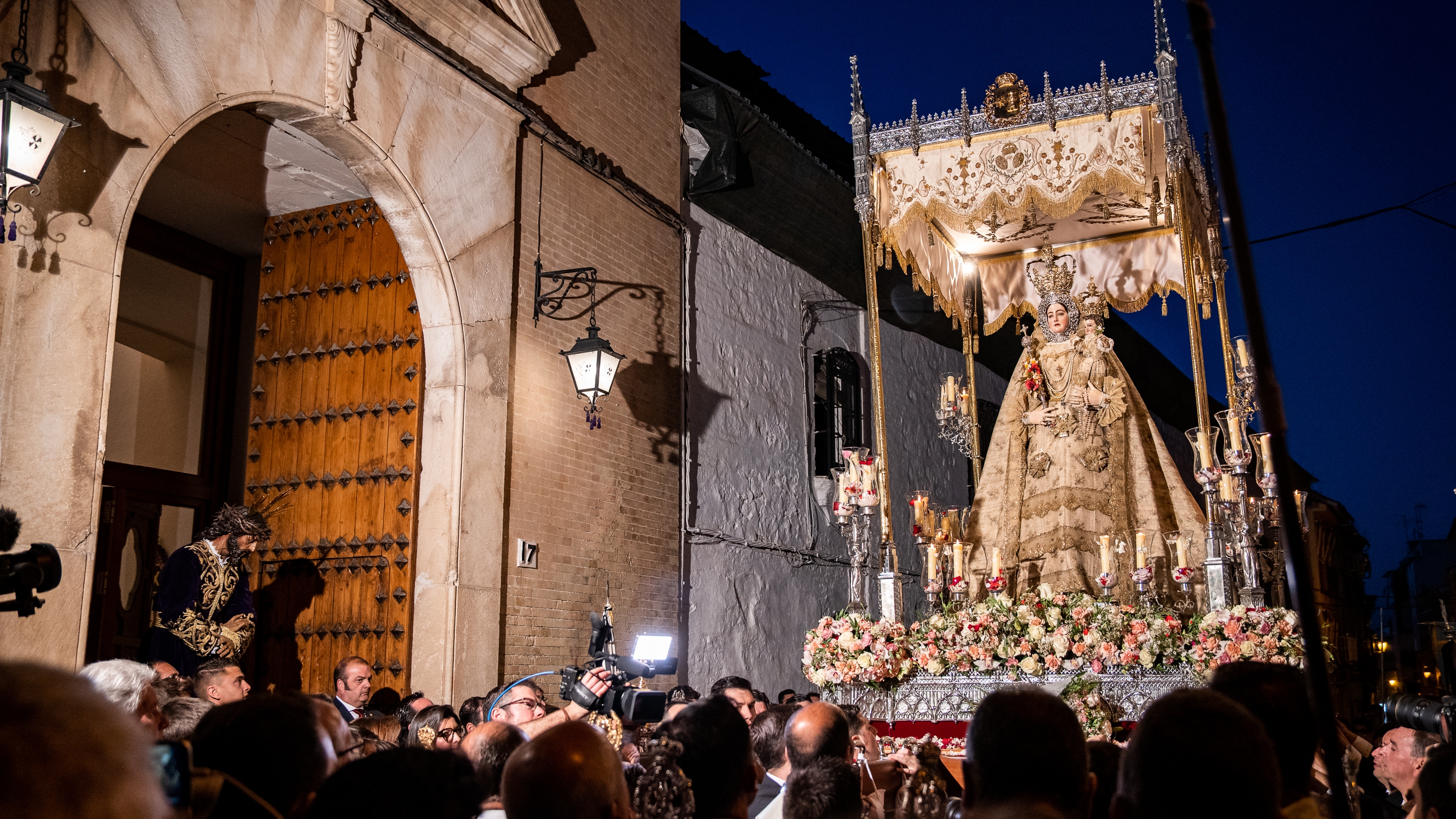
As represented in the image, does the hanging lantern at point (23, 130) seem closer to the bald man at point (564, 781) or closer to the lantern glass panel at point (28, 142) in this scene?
the lantern glass panel at point (28, 142)

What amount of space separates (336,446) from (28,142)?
4718 millimetres

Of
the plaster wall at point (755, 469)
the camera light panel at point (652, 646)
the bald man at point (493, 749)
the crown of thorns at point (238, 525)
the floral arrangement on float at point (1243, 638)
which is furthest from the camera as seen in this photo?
the plaster wall at point (755, 469)

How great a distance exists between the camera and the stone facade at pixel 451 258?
609 centimetres

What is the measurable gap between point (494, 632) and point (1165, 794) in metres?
7.26

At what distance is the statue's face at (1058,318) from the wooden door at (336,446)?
5.81 m

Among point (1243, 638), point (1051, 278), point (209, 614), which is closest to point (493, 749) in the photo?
point (209, 614)

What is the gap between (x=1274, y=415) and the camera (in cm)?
196

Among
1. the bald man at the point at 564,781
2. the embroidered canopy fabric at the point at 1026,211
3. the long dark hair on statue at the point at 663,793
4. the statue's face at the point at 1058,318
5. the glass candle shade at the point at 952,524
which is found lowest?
the long dark hair on statue at the point at 663,793

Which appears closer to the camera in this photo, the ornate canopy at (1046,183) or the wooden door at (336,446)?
the wooden door at (336,446)

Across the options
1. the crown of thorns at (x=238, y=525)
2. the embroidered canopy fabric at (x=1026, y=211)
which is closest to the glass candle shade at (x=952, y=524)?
the embroidered canopy fabric at (x=1026, y=211)

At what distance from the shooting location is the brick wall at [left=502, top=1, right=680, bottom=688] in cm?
955

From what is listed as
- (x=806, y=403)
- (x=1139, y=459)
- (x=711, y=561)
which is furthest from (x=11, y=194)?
(x=806, y=403)

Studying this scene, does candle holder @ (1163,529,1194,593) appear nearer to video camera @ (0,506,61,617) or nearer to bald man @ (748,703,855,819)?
bald man @ (748,703,855,819)

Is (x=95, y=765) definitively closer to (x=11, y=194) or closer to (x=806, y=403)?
(x=11, y=194)
